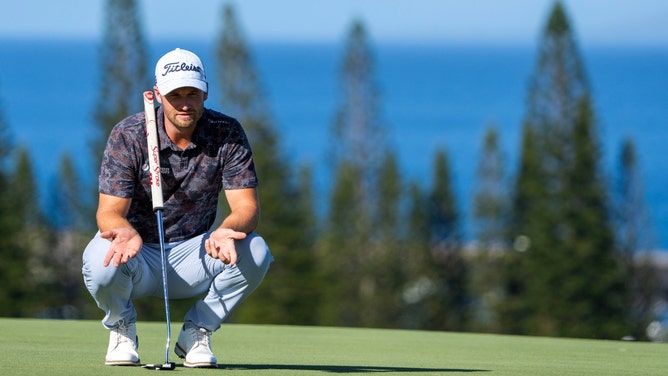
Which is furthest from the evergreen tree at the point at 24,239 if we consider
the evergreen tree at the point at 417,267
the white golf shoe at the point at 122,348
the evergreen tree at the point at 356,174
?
the white golf shoe at the point at 122,348

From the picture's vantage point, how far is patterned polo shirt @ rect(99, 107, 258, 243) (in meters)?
7.29

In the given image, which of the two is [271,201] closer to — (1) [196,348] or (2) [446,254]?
(2) [446,254]

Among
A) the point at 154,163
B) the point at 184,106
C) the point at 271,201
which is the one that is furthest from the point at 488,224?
the point at 154,163

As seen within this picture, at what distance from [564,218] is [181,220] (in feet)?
183

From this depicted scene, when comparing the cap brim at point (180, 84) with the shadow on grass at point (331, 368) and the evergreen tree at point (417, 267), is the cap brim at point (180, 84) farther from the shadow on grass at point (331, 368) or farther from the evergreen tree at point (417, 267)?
the evergreen tree at point (417, 267)

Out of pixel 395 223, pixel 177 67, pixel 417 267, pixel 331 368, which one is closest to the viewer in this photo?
pixel 177 67

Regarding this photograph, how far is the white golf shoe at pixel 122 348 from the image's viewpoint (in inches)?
295

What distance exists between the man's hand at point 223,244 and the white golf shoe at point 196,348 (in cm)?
61

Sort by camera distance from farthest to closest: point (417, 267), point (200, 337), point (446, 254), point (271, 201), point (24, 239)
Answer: point (446, 254)
point (417, 267)
point (271, 201)
point (24, 239)
point (200, 337)

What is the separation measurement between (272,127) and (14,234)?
1143 cm

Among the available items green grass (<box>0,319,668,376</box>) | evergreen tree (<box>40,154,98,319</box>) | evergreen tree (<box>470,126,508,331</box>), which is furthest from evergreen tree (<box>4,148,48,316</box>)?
green grass (<box>0,319,668,376</box>)

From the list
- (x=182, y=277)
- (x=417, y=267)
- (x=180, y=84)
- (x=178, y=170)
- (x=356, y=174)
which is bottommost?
(x=417, y=267)

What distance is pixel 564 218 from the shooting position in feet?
205

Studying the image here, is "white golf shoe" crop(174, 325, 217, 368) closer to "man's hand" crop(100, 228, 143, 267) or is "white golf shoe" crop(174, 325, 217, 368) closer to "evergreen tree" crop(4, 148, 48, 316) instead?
"man's hand" crop(100, 228, 143, 267)
